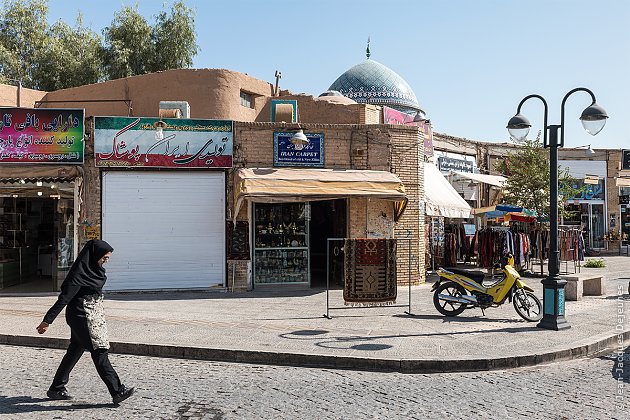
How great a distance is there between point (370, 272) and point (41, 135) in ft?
27.1

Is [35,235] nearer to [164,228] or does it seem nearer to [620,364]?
[164,228]

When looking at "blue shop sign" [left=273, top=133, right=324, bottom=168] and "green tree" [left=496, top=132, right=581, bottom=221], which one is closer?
"blue shop sign" [left=273, top=133, right=324, bottom=168]

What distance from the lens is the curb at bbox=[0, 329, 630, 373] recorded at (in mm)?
7492

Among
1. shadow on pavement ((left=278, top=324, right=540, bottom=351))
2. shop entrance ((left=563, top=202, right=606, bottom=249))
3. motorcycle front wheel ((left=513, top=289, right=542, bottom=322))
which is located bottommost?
shadow on pavement ((left=278, top=324, right=540, bottom=351))

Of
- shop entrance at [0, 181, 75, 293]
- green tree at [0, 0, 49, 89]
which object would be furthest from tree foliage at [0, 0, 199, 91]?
shop entrance at [0, 181, 75, 293]

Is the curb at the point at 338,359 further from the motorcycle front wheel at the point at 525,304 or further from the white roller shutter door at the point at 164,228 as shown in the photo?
the white roller shutter door at the point at 164,228

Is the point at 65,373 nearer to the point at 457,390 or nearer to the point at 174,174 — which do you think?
the point at 457,390

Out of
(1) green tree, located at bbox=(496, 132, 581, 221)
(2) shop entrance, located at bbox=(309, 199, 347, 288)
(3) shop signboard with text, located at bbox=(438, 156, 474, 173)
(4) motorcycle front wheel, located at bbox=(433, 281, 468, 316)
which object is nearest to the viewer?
(4) motorcycle front wheel, located at bbox=(433, 281, 468, 316)

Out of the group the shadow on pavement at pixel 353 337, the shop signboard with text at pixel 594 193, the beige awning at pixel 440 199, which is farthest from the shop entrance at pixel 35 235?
the shop signboard with text at pixel 594 193

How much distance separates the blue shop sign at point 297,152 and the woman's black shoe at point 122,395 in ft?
30.2

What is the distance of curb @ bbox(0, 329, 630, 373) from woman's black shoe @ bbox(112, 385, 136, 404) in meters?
2.26

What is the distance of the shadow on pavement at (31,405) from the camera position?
18.0ft

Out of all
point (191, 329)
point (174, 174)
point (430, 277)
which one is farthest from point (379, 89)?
point (191, 329)

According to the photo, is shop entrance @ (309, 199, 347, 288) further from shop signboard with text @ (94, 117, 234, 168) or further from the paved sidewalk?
shop signboard with text @ (94, 117, 234, 168)
